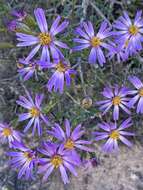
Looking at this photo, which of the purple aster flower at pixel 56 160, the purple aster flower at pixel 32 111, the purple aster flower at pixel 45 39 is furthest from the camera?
the purple aster flower at pixel 32 111

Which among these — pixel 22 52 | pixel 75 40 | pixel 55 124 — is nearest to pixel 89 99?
pixel 55 124

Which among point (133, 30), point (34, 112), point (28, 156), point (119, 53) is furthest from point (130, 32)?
point (28, 156)

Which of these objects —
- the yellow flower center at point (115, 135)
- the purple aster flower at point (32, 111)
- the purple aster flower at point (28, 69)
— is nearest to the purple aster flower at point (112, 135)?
the yellow flower center at point (115, 135)

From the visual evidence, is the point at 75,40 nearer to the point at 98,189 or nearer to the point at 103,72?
the point at 103,72

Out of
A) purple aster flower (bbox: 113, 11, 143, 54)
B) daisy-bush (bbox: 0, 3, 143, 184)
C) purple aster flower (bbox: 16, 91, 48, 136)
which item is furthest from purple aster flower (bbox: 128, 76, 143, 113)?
purple aster flower (bbox: 16, 91, 48, 136)

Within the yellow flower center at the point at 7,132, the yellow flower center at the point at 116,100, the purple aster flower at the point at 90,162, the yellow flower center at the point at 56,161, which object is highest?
the yellow flower center at the point at 116,100

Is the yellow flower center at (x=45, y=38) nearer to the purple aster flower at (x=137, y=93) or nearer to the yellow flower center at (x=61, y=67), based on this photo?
the yellow flower center at (x=61, y=67)

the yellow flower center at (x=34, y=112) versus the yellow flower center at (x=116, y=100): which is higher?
the yellow flower center at (x=116, y=100)
